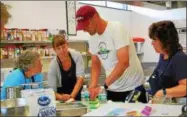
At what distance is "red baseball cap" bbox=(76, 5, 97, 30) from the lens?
2022 mm

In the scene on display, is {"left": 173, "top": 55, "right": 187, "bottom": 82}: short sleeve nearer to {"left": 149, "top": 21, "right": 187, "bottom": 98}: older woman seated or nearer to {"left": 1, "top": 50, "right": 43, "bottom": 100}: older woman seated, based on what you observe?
{"left": 149, "top": 21, "right": 187, "bottom": 98}: older woman seated

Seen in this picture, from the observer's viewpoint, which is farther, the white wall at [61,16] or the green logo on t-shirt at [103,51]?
the white wall at [61,16]

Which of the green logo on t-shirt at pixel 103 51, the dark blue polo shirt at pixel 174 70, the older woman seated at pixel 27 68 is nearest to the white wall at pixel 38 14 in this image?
the older woman seated at pixel 27 68

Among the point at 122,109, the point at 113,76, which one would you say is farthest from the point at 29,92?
the point at 113,76

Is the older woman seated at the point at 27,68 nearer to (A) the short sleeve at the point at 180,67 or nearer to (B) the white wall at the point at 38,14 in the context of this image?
(A) the short sleeve at the point at 180,67

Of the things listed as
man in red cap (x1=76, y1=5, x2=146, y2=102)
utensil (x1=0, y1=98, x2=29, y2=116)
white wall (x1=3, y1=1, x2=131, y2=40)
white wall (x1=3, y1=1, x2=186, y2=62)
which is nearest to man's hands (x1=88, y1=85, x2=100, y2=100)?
man in red cap (x1=76, y1=5, x2=146, y2=102)

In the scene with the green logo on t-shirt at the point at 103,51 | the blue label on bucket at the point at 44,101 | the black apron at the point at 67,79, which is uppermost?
the green logo on t-shirt at the point at 103,51

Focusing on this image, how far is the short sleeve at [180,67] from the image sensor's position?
1555 mm

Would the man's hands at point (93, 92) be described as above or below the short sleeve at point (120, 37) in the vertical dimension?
below

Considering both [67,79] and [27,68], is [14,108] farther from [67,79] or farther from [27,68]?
[67,79]

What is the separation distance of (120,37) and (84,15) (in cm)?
33

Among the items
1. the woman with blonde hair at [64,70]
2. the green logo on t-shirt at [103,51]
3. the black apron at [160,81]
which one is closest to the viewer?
the black apron at [160,81]

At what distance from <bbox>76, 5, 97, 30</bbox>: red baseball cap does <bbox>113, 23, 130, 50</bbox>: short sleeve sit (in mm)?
233

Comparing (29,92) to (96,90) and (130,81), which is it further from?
(130,81)
